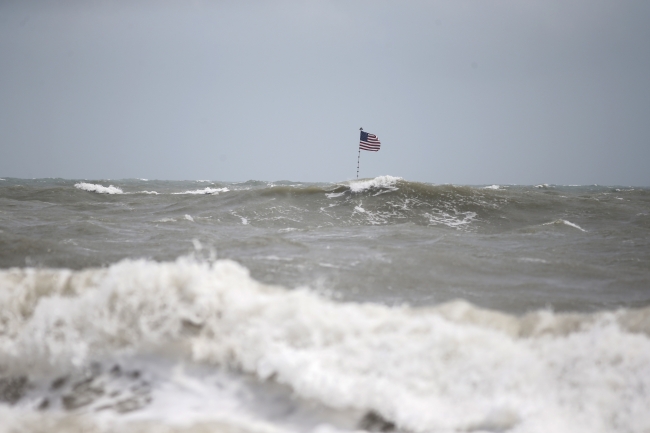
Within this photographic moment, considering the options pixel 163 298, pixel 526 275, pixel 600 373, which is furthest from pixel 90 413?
pixel 526 275

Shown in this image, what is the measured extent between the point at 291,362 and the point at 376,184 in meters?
12.6

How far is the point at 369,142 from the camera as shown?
2138 cm

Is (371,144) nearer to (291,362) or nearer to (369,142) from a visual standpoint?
(369,142)

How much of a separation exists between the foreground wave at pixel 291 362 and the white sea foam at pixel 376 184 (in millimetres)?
11278

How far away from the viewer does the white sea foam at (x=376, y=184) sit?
15046 millimetres

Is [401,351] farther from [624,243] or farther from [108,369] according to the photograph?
[624,243]

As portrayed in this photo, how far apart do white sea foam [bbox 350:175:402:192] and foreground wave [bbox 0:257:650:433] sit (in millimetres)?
11278

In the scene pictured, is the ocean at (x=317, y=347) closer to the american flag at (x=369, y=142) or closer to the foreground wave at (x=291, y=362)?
the foreground wave at (x=291, y=362)

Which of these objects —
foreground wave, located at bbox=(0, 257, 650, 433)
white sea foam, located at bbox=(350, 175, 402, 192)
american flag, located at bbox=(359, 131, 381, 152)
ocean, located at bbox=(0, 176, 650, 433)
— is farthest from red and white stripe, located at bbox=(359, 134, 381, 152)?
foreground wave, located at bbox=(0, 257, 650, 433)

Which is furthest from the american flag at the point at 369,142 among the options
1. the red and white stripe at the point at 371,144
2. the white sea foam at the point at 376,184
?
the white sea foam at the point at 376,184

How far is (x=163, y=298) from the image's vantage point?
11.7ft

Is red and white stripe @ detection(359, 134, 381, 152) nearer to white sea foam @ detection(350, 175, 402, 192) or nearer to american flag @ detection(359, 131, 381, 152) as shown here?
american flag @ detection(359, 131, 381, 152)

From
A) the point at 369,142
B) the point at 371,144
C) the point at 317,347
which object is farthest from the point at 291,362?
the point at 369,142

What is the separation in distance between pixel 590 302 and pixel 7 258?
6.18 m
